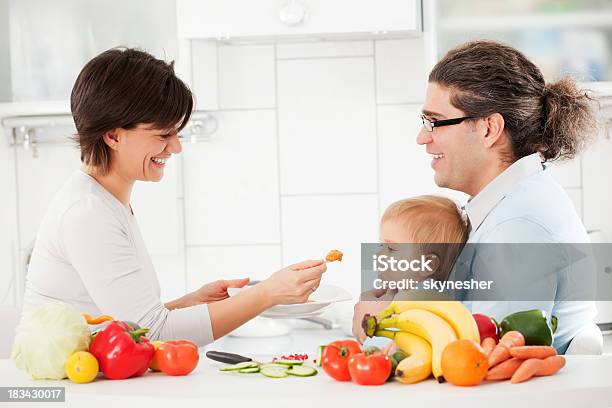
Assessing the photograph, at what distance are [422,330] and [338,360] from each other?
127mm

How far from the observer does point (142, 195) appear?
3.00 meters

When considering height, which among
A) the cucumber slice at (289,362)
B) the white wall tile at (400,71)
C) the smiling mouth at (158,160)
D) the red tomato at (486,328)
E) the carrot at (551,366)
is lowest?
the cucumber slice at (289,362)

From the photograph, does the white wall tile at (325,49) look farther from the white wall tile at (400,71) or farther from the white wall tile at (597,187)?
the white wall tile at (597,187)

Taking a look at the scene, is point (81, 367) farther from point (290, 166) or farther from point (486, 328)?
point (290, 166)

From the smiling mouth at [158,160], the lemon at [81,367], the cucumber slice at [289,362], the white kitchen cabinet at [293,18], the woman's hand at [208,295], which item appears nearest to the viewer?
the lemon at [81,367]

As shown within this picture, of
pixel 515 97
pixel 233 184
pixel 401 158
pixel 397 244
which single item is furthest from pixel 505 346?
pixel 233 184

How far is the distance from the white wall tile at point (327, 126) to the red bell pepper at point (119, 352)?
5.74 feet

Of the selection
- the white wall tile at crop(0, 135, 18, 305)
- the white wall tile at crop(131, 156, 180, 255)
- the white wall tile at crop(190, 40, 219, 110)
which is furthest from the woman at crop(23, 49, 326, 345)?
the white wall tile at crop(0, 135, 18, 305)

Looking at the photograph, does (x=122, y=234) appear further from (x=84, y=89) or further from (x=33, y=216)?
(x=33, y=216)

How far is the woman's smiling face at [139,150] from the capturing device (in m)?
1.90

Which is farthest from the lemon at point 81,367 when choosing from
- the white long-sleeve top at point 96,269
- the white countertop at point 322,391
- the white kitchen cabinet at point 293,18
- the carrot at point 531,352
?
the white kitchen cabinet at point 293,18

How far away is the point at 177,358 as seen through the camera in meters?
1.29

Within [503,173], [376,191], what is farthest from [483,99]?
[376,191]

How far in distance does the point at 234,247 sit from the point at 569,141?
1.45 m
